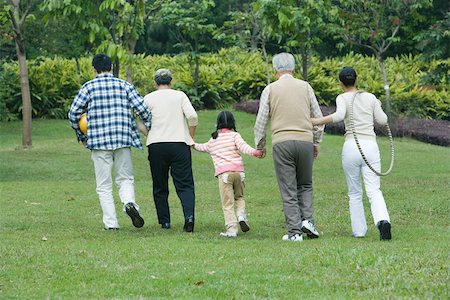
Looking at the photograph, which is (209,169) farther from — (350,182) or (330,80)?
(330,80)

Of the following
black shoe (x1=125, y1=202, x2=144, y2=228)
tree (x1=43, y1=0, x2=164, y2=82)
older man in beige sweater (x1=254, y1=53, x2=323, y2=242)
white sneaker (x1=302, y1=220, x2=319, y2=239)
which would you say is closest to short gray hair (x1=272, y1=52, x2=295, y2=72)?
older man in beige sweater (x1=254, y1=53, x2=323, y2=242)

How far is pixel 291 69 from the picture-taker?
33.9 ft

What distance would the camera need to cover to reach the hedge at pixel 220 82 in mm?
31500

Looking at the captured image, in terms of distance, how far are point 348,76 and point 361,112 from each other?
409mm

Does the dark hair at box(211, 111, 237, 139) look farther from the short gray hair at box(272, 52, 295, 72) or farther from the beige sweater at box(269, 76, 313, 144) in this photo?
the short gray hair at box(272, 52, 295, 72)

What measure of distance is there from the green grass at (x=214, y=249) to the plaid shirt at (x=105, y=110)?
1.05 meters

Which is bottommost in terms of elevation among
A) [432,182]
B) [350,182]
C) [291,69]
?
[432,182]

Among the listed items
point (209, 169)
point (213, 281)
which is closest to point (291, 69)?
point (213, 281)

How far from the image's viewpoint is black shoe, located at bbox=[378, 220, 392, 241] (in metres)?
9.93

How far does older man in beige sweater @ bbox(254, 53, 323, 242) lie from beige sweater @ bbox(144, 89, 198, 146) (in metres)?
1.09

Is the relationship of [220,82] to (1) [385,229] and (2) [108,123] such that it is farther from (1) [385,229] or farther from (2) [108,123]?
(1) [385,229]

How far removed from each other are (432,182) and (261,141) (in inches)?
287

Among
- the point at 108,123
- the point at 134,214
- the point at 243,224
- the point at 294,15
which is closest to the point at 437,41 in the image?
the point at 294,15

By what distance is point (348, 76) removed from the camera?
10.2 meters
